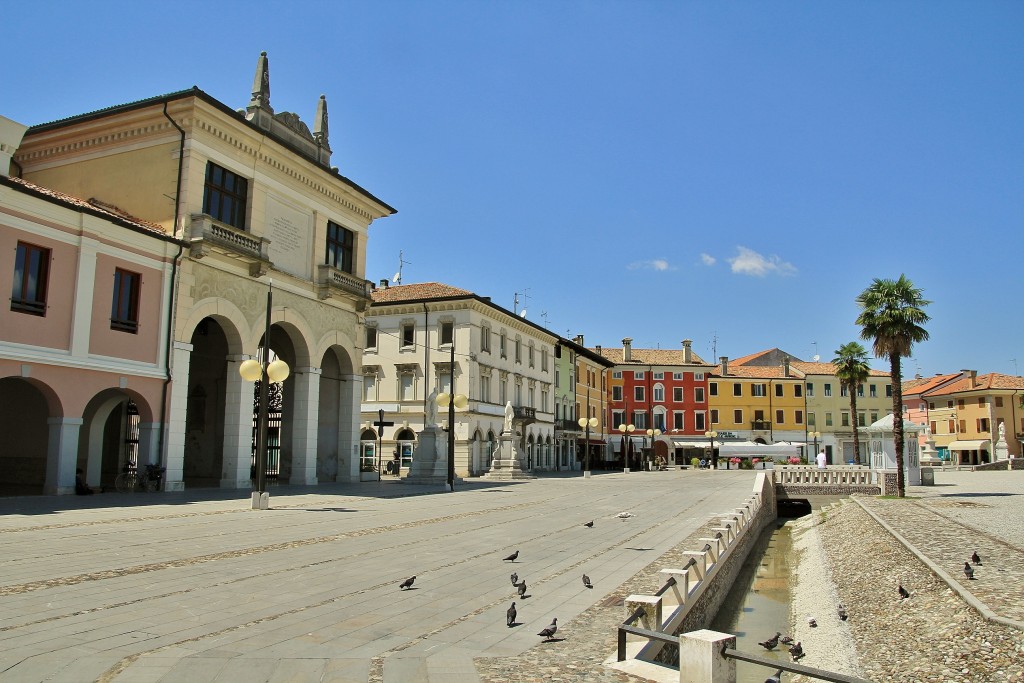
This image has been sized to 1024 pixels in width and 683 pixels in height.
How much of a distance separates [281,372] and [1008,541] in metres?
16.1

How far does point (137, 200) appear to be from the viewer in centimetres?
2370

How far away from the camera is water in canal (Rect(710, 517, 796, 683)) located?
1030cm

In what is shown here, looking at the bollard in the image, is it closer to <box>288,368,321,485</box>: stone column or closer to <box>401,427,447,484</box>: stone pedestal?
<box>288,368,321,485</box>: stone column

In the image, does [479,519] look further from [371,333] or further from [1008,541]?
[371,333]

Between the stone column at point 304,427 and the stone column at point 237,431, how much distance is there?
8.85 ft

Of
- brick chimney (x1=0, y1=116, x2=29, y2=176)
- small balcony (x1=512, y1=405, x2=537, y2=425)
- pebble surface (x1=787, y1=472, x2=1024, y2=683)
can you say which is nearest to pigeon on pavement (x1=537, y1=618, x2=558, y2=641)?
pebble surface (x1=787, y1=472, x2=1024, y2=683)

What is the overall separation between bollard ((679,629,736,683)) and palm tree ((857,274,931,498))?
2679 centimetres

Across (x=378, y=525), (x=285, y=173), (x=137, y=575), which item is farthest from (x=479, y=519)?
(x=285, y=173)

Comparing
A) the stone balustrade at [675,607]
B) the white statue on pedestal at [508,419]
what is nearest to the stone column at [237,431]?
the stone balustrade at [675,607]

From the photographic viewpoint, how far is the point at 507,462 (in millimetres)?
43688

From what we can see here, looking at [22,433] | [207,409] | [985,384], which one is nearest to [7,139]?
[22,433]

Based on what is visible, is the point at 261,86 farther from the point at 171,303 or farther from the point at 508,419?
the point at 508,419

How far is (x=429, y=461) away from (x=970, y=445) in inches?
2732

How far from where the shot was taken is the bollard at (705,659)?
4953mm
